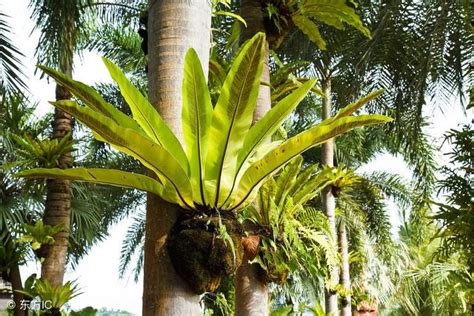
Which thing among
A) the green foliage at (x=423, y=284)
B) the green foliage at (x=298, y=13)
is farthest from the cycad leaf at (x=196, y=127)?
the green foliage at (x=423, y=284)

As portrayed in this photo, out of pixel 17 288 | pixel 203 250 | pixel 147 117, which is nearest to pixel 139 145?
pixel 147 117

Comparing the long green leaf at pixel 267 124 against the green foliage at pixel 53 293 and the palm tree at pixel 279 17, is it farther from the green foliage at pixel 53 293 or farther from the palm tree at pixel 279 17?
the green foliage at pixel 53 293

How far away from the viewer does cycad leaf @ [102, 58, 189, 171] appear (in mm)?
1676

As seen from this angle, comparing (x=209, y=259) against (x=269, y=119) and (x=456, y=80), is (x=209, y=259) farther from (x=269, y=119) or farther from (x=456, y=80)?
(x=456, y=80)

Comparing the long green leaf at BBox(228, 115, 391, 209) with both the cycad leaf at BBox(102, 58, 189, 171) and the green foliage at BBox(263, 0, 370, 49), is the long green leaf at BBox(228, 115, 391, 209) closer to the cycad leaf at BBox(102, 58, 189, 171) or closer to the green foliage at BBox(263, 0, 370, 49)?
the cycad leaf at BBox(102, 58, 189, 171)

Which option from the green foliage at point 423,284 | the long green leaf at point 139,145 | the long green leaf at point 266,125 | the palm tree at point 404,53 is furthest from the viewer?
the green foliage at point 423,284

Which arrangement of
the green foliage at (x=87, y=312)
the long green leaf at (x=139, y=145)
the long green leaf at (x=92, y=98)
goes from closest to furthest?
the long green leaf at (x=139, y=145) < the long green leaf at (x=92, y=98) < the green foliage at (x=87, y=312)

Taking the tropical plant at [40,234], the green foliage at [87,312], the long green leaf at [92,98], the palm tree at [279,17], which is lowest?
the green foliage at [87,312]

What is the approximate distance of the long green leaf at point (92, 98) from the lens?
1654mm

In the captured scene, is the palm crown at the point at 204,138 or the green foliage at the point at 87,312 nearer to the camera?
the palm crown at the point at 204,138

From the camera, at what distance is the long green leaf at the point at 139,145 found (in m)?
1.55

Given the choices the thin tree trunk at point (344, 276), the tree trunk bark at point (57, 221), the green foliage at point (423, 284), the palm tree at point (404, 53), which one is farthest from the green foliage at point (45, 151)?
the thin tree trunk at point (344, 276)

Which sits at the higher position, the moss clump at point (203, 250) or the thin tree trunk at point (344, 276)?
the thin tree trunk at point (344, 276)

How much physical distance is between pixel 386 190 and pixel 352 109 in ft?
45.0
